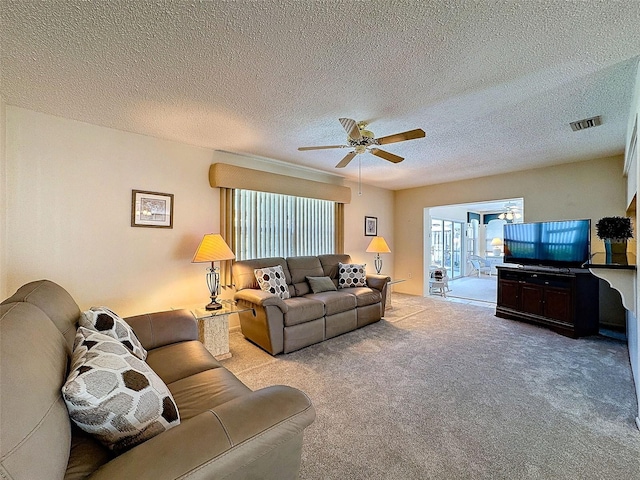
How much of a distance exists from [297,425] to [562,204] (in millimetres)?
5205

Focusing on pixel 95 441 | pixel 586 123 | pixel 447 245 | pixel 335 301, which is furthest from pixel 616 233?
pixel 447 245

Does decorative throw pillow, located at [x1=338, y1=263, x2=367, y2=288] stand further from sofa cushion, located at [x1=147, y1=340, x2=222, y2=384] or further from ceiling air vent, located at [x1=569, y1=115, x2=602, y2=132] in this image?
ceiling air vent, located at [x1=569, y1=115, x2=602, y2=132]

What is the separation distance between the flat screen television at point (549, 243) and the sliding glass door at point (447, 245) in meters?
3.32

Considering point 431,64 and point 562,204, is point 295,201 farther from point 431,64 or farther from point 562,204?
point 562,204

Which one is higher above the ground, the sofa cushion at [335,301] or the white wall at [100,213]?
the white wall at [100,213]

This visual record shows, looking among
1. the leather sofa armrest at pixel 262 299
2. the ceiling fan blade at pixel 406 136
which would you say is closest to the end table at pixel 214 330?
the leather sofa armrest at pixel 262 299

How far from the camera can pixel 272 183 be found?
13.4 ft

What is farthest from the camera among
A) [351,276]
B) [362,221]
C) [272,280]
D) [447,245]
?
[447,245]

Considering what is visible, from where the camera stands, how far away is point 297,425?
1.02m

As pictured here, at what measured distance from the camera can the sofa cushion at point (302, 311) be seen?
3.06 metres

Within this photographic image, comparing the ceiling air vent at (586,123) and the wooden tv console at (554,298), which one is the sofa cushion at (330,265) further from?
the ceiling air vent at (586,123)

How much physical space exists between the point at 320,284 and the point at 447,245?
20.3ft

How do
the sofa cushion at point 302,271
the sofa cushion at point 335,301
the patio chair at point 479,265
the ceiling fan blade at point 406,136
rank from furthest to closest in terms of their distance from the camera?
the patio chair at point 479,265
the sofa cushion at point 302,271
the sofa cushion at point 335,301
the ceiling fan blade at point 406,136

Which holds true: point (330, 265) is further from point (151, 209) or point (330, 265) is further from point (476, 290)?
point (476, 290)
